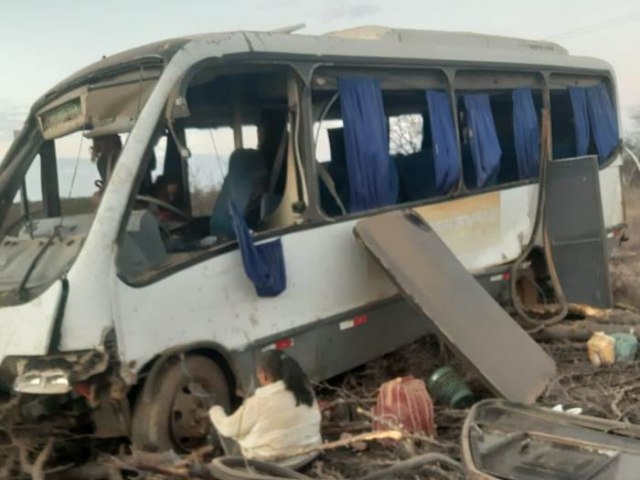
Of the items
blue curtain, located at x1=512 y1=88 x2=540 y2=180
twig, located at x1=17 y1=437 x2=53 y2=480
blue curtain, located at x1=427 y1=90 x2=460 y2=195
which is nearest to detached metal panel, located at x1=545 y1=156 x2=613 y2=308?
blue curtain, located at x1=512 y1=88 x2=540 y2=180

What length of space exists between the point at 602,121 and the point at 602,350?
4132 millimetres

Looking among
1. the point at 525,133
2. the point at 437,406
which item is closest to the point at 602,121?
the point at 525,133

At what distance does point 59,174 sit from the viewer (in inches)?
233

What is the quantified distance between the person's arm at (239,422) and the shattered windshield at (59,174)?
1.19 metres

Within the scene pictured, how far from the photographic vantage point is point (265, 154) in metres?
6.38

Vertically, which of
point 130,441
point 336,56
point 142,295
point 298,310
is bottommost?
point 130,441

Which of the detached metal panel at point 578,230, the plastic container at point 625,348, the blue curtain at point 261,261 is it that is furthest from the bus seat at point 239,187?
the detached metal panel at point 578,230

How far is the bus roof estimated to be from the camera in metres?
5.55

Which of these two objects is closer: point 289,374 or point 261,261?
point 289,374

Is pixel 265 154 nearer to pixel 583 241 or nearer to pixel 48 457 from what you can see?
pixel 48 457

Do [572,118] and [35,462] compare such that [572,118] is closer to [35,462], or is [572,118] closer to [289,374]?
[289,374]

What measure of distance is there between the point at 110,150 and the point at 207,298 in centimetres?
107

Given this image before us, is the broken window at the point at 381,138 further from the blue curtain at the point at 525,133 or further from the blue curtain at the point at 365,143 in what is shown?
the blue curtain at the point at 525,133

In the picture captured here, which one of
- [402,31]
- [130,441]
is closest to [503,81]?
[402,31]
